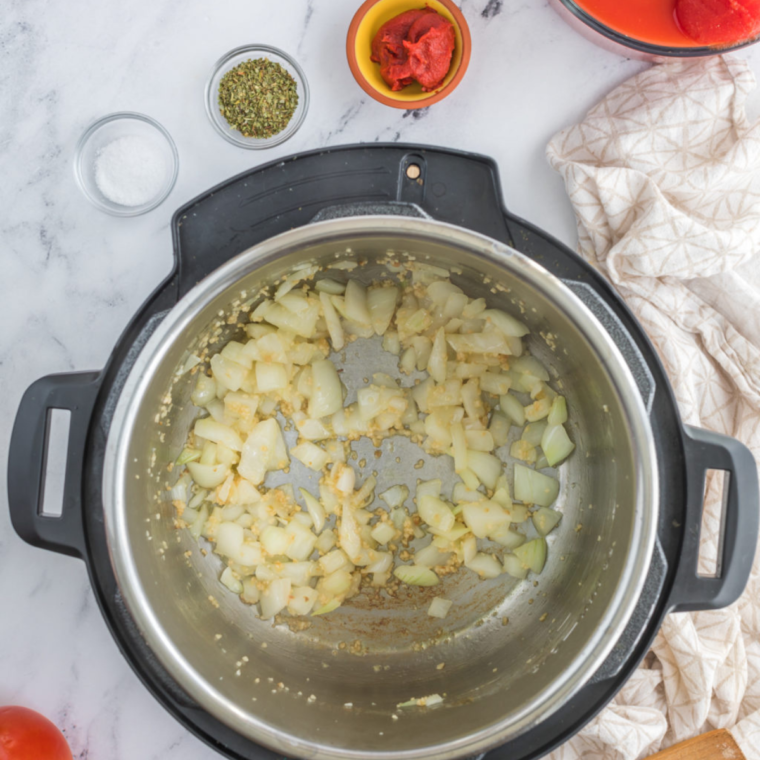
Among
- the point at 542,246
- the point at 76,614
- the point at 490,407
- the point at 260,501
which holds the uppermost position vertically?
the point at 542,246

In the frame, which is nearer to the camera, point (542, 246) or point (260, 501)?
point (542, 246)

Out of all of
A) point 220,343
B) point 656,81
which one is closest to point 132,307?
point 220,343

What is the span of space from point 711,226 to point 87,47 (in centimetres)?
118

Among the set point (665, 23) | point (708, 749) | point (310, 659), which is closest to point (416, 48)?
point (665, 23)

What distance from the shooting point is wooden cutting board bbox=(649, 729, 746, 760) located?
1229 millimetres

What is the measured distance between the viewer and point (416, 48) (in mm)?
1135

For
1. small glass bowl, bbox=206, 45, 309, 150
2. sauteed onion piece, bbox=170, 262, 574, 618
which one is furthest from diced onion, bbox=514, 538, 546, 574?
small glass bowl, bbox=206, 45, 309, 150

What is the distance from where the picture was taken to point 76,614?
130 centimetres

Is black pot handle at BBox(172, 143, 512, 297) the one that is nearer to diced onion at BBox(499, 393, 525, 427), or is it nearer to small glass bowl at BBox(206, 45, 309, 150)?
small glass bowl at BBox(206, 45, 309, 150)

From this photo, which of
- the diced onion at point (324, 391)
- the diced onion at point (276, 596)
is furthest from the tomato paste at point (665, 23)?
the diced onion at point (276, 596)

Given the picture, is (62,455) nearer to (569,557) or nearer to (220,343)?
(220,343)

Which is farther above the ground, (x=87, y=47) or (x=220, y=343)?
(x=87, y=47)

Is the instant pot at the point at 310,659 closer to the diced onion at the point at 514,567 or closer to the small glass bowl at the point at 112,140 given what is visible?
the diced onion at the point at 514,567

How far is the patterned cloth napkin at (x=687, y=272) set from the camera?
1.20 metres
